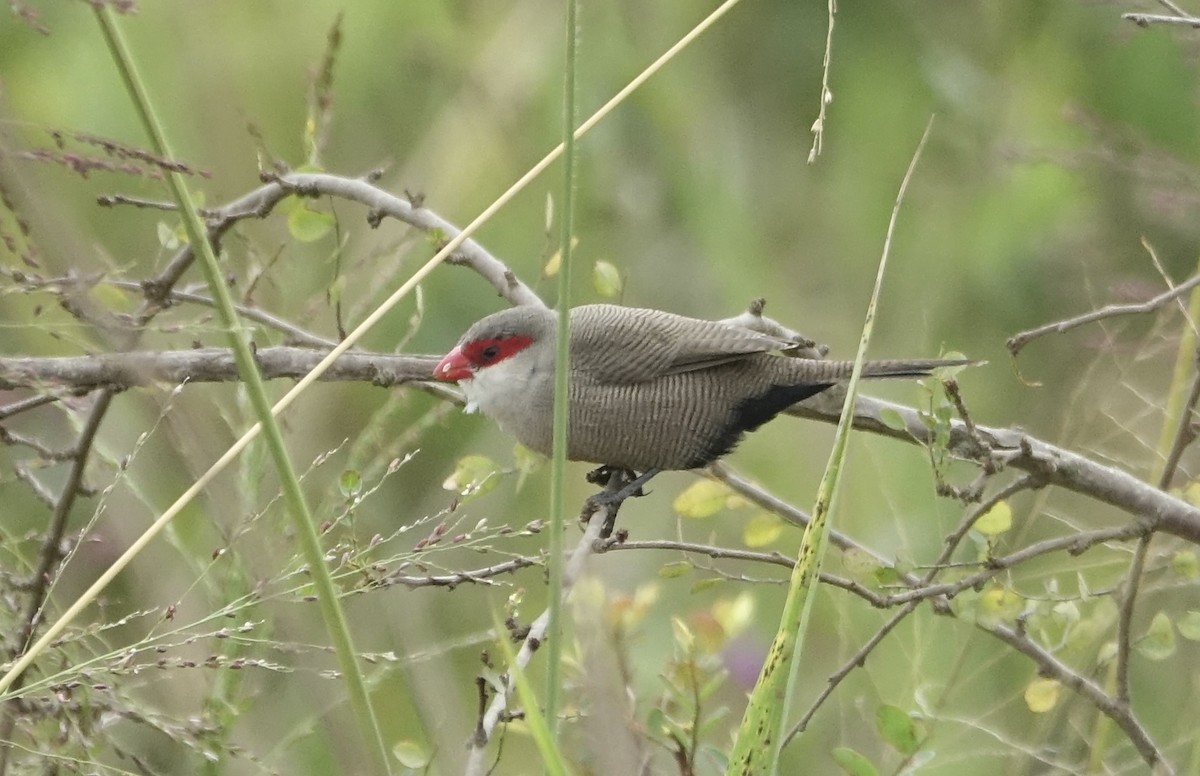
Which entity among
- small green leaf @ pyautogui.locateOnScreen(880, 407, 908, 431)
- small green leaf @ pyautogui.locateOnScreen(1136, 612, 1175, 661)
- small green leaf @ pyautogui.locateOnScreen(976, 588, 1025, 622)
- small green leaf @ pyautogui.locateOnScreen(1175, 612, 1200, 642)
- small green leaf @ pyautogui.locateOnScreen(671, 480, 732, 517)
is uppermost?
small green leaf @ pyautogui.locateOnScreen(880, 407, 908, 431)

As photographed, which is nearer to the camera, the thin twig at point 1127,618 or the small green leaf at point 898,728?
the small green leaf at point 898,728

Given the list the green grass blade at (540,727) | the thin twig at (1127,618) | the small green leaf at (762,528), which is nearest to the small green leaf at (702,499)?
the small green leaf at (762,528)

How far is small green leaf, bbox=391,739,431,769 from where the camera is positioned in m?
1.33

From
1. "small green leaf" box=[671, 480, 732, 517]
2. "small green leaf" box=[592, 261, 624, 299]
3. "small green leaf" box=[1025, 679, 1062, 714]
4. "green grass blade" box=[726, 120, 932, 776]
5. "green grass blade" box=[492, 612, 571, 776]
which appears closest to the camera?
"green grass blade" box=[492, 612, 571, 776]

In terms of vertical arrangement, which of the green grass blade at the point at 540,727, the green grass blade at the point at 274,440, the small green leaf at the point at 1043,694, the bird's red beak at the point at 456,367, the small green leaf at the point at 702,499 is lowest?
the small green leaf at the point at 1043,694

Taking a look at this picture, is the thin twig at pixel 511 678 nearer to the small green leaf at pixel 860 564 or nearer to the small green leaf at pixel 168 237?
the small green leaf at pixel 860 564

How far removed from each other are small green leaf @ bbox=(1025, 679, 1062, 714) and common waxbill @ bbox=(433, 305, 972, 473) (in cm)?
62

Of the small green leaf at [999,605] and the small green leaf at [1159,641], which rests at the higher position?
the small green leaf at [999,605]

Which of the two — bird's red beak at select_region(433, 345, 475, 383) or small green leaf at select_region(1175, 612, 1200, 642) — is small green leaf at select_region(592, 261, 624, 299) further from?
small green leaf at select_region(1175, 612, 1200, 642)

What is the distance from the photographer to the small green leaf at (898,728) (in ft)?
4.77

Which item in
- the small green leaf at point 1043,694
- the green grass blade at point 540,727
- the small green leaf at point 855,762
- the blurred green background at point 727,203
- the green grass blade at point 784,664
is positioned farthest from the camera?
the blurred green background at point 727,203

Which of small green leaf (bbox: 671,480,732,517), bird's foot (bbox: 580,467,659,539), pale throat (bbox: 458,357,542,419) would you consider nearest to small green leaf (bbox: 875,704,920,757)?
small green leaf (bbox: 671,480,732,517)

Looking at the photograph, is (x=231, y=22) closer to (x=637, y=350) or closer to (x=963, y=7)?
(x=637, y=350)

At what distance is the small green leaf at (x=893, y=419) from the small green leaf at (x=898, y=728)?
360 mm
